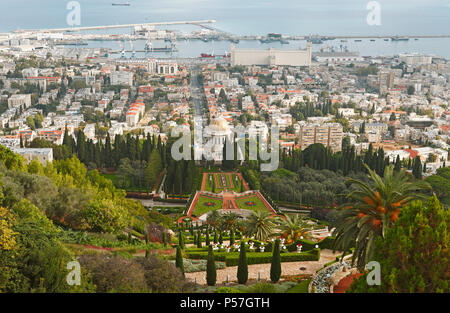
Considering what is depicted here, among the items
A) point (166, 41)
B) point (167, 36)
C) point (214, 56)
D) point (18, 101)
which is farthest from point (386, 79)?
point (166, 41)

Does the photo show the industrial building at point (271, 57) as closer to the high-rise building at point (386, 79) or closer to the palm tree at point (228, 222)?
the high-rise building at point (386, 79)

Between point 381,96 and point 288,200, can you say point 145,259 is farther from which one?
point 381,96

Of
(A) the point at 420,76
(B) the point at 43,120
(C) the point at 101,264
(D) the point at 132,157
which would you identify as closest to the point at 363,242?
(C) the point at 101,264

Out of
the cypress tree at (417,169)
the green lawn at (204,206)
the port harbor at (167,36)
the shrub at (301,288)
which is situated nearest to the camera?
the shrub at (301,288)

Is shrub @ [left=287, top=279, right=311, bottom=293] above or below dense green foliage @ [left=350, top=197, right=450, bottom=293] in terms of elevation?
below

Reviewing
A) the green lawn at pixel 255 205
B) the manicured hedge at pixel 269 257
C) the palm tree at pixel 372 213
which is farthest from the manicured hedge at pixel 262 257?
the green lawn at pixel 255 205

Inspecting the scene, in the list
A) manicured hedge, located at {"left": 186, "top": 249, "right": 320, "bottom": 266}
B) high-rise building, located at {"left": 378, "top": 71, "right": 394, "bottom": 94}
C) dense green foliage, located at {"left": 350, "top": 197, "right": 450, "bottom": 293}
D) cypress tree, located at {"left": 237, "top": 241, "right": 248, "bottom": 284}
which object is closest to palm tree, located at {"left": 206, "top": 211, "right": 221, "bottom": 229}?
manicured hedge, located at {"left": 186, "top": 249, "right": 320, "bottom": 266}

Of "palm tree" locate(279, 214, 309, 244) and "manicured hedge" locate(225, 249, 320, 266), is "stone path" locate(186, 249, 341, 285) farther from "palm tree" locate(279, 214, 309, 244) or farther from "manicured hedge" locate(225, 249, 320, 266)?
"palm tree" locate(279, 214, 309, 244)
